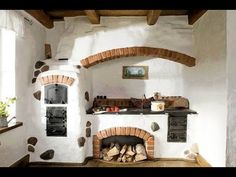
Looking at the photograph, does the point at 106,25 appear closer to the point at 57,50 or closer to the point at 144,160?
the point at 57,50

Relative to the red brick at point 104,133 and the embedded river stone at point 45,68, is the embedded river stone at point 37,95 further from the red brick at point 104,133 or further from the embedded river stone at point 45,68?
the red brick at point 104,133

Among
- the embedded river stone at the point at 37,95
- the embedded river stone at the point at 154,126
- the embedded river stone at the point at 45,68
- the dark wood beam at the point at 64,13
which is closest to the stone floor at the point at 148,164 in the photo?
the embedded river stone at the point at 154,126

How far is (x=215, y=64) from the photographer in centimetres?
308

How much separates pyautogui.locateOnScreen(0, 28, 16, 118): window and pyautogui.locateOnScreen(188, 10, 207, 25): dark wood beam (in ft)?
8.83

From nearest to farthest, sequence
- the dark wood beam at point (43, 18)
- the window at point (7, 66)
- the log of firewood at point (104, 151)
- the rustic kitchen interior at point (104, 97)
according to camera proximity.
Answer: the window at point (7, 66) → the rustic kitchen interior at point (104, 97) → the dark wood beam at point (43, 18) → the log of firewood at point (104, 151)

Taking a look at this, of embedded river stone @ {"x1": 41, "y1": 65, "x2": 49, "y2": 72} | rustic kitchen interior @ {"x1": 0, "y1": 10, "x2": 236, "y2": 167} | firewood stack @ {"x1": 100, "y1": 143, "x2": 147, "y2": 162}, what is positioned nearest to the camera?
rustic kitchen interior @ {"x1": 0, "y1": 10, "x2": 236, "y2": 167}

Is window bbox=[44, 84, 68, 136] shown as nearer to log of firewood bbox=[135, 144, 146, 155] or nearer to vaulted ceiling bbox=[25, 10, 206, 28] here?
vaulted ceiling bbox=[25, 10, 206, 28]

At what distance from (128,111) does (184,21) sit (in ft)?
5.93

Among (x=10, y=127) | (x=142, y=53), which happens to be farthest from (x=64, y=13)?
(x=10, y=127)

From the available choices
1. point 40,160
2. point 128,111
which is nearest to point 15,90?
point 40,160

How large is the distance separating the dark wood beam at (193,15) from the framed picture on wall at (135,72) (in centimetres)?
119

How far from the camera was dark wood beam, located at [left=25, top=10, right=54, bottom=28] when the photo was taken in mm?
3592

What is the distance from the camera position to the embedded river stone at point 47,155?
3.79m

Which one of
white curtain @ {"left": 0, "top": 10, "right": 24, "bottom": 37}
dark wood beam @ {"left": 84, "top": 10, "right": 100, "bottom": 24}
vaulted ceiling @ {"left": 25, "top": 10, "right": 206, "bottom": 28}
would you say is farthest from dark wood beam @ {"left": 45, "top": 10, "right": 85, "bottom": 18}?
white curtain @ {"left": 0, "top": 10, "right": 24, "bottom": 37}
